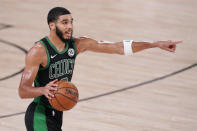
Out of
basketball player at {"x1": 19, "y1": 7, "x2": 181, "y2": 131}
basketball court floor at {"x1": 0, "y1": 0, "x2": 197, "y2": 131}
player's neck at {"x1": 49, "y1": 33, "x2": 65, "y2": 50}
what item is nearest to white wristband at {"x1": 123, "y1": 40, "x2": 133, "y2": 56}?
basketball player at {"x1": 19, "y1": 7, "x2": 181, "y2": 131}

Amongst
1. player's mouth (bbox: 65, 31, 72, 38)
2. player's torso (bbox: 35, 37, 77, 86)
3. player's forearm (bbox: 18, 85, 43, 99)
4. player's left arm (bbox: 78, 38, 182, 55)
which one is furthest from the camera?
player's left arm (bbox: 78, 38, 182, 55)

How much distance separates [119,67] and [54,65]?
4.81 meters

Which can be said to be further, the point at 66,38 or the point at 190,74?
the point at 190,74

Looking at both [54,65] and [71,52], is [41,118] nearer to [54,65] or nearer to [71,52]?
[54,65]

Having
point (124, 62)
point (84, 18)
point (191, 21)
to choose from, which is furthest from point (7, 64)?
point (191, 21)

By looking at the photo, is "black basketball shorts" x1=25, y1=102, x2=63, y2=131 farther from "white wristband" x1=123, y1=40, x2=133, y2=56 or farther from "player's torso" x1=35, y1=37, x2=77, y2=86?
"white wristband" x1=123, y1=40, x2=133, y2=56

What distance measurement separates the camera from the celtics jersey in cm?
537

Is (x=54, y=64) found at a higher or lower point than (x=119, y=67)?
higher

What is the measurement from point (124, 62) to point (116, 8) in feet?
13.3

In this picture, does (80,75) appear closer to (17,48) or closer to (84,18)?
(17,48)

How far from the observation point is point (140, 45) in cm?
582

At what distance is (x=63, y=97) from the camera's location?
5172 mm

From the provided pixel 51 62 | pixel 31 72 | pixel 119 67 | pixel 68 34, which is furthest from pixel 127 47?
pixel 119 67

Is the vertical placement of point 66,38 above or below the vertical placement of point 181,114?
above
